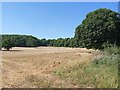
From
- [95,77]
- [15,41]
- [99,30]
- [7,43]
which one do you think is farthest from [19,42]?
[95,77]

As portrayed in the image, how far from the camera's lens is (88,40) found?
28.2m

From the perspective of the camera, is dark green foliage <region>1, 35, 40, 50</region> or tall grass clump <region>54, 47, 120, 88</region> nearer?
tall grass clump <region>54, 47, 120, 88</region>

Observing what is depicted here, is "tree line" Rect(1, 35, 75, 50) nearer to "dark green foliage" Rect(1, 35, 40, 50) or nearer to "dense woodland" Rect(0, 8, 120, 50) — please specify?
"dark green foliage" Rect(1, 35, 40, 50)

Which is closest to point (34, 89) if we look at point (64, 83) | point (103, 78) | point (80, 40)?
point (64, 83)

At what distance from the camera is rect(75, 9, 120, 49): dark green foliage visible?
2739 cm

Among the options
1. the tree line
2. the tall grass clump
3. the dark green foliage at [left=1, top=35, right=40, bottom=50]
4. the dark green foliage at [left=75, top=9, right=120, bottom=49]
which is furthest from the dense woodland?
the tall grass clump

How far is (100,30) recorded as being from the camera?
27.3 meters

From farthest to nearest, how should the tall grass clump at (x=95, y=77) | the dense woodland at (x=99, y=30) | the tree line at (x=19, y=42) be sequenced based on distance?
the tree line at (x=19, y=42) → the dense woodland at (x=99, y=30) → the tall grass clump at (x=95, y=77)

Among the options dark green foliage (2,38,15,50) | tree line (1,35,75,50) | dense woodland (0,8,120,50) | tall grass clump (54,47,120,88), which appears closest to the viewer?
tall grass clump (54,47,120,88)

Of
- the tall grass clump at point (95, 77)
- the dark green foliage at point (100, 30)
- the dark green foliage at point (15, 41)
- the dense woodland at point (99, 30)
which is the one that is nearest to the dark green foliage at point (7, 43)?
the dark green foliage at point (15, 41)

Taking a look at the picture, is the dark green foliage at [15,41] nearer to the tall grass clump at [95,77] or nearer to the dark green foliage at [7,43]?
the dark green foliage at [7,43]

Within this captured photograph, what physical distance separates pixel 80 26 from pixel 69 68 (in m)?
16.7

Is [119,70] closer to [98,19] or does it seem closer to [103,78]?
[103,78]

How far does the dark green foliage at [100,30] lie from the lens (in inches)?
1078
